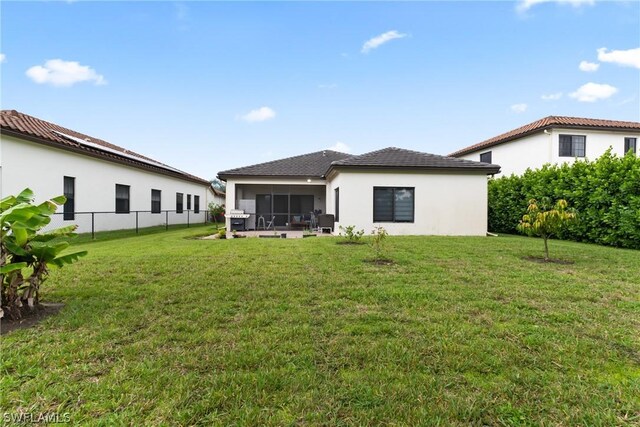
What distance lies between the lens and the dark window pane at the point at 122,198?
15719 mm

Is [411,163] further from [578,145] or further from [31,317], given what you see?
[578,145]

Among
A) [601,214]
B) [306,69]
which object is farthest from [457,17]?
[601,214]

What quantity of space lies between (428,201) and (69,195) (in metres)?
15.3

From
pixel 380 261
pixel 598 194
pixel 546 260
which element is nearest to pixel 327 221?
pixel 380 261

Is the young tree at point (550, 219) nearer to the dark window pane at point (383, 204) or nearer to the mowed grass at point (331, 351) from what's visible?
the mowed grass at point (331, 351)

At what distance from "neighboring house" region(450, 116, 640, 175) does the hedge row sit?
6.46 m

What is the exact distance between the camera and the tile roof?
12.8m

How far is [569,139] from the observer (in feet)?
61.6

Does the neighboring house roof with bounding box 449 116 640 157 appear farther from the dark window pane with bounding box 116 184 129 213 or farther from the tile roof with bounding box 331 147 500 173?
the dark window pane with bounding box 116 184 129 213

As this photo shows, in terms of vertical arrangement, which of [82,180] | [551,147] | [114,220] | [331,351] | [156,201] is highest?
[551,147]

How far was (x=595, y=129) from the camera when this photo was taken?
61.9ft

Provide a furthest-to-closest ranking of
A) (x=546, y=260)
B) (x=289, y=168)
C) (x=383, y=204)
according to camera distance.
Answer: (x=289, y=168) < (x=383, y=204) < (x=546, y=260)

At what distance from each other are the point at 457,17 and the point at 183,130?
1730 centimetres

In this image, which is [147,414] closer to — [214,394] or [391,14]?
[214,394]
